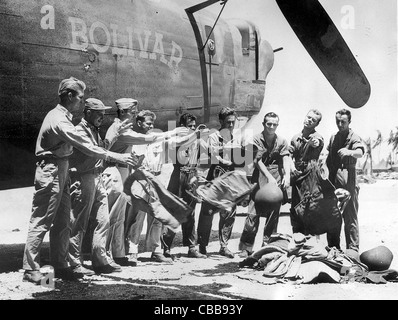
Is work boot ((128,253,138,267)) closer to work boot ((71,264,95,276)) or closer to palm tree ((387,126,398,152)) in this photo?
work boot ((71,264,95,276))

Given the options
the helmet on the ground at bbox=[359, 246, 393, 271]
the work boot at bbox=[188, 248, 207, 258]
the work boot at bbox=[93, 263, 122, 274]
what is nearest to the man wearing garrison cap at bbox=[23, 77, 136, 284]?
the work boot at bbox=[93, 263, 122, 274]

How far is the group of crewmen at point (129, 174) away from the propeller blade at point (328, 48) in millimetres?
1801

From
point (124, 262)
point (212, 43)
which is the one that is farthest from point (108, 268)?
point (212, 43)

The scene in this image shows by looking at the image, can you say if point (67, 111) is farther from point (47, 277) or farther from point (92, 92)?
point (47, 277)

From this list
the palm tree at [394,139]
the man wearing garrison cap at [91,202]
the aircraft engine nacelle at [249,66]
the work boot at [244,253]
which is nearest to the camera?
the man wearing garrison cap at [91,202]

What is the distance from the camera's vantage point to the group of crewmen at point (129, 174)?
562cm

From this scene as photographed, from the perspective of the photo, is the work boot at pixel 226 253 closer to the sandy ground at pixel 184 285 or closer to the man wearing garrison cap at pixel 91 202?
the sandy ground at pixel 184 285

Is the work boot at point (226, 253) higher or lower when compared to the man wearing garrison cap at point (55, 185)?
lower

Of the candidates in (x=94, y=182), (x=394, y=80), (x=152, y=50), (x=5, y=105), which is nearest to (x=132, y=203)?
(x=94, y=182)

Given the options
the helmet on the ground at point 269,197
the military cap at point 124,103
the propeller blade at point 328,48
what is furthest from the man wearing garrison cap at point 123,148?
the propeller blade at point 328,48

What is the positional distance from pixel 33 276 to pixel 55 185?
1.01 meters

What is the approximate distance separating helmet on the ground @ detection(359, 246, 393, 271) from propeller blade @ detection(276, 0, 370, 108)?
350cm
